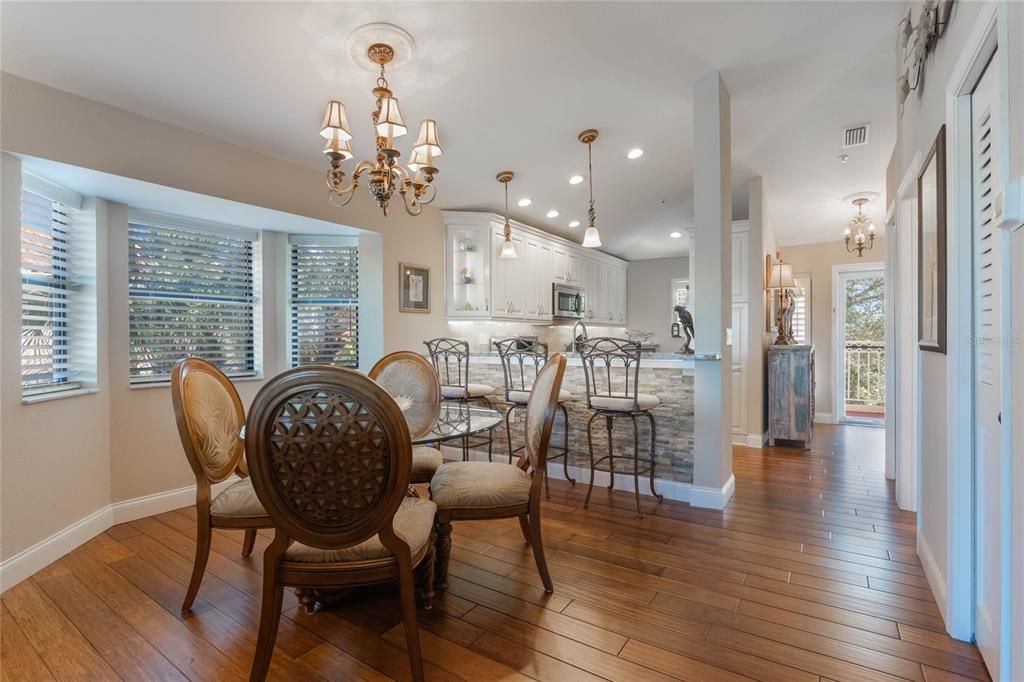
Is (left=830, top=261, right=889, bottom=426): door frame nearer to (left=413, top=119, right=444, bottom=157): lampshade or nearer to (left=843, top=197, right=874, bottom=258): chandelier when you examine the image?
(left=843, top=197, right=874, bottom=258): chandelier

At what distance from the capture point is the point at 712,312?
3002 millimetres

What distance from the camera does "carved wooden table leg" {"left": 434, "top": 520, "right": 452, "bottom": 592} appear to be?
6.59ft

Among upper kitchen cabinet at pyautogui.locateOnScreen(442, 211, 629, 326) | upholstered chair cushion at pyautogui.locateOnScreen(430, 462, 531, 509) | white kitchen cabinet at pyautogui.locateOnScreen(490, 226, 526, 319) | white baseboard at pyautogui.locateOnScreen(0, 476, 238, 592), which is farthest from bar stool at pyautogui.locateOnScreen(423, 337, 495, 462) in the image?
white baseboard at pyautogui.locateOnScreen(0, 476, 238, 592)

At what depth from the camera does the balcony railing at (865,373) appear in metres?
6.53

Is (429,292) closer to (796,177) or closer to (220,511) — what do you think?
(220,511)

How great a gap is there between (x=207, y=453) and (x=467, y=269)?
11.0 feet

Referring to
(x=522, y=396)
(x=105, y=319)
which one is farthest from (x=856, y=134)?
(x=105, y=319)

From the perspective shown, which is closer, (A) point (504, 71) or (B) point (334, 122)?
(B) point (334, 122)

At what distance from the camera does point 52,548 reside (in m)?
2.42

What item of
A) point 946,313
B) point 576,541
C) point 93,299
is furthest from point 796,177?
point 93,299

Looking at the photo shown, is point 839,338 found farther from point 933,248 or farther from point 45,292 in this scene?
point 45,292

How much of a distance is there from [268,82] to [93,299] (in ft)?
5.74

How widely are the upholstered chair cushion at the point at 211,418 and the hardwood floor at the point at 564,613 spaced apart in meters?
0.63

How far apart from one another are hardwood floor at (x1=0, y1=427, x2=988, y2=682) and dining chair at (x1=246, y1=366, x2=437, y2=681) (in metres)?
0.36
